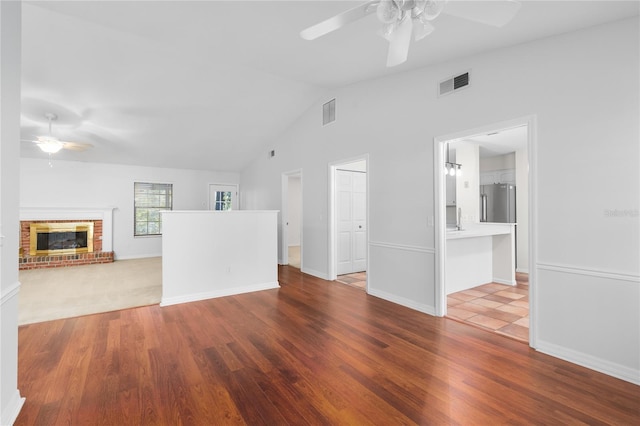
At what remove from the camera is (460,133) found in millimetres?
3229

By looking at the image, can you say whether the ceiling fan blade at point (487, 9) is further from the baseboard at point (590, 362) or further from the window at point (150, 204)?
the window at point (150, 204)

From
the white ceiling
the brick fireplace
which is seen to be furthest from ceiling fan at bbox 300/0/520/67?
the brick fireplace

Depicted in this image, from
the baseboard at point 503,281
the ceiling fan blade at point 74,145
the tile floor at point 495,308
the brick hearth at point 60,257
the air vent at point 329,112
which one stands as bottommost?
the tile floor at point 495,308

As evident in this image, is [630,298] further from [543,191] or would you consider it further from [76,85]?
[76,85]

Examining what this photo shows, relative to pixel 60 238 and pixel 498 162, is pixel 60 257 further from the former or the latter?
pixel 498 162

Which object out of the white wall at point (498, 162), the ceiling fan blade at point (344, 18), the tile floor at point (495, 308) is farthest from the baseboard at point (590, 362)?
the white wall at point (498, 162)

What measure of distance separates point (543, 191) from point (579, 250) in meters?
0.56

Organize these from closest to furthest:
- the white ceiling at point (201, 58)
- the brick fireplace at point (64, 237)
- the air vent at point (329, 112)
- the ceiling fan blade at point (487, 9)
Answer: the ceiling fan blade at point (487, 9), the white ceiling at point (201, 58), the air vent at point (329, 112), the brick fireplace at point (64, 237)

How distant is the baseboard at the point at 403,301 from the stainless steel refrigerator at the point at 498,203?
3.33m

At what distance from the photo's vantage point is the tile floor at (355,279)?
492cm

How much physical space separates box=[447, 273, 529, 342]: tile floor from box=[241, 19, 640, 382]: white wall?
40cm

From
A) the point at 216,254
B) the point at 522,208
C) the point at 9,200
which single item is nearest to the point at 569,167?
the point at 522,208

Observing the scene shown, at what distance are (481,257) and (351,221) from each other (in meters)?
2.28

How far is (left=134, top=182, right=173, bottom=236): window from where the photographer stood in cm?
783
